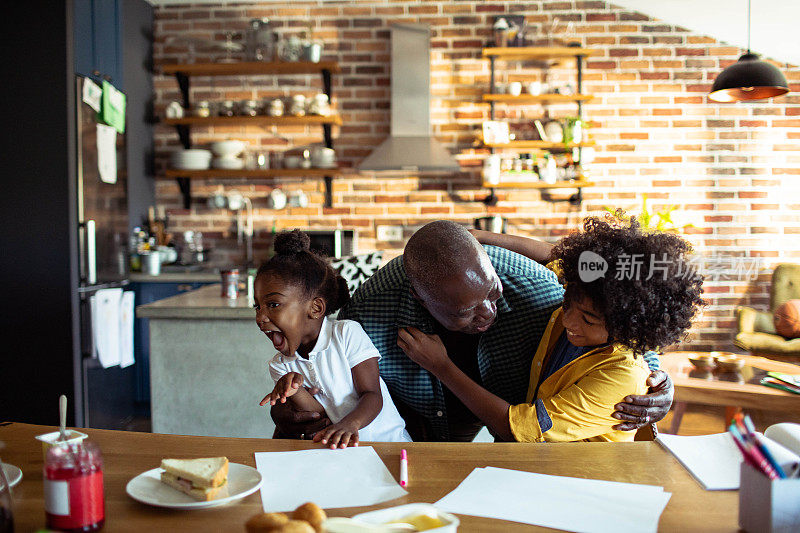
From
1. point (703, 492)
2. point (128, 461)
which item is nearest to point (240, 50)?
point (128, 461)

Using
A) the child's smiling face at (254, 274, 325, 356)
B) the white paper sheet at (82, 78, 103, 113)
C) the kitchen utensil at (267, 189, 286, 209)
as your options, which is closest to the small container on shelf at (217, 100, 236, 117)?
the kitchen utensil at (267, 189, 286, 209)

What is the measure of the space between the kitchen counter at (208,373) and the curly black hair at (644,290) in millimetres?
1835

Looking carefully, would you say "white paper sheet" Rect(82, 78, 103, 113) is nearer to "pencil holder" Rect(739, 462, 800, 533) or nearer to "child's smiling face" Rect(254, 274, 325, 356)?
"child's smiling face" Rect(254, 274, 325, 356)

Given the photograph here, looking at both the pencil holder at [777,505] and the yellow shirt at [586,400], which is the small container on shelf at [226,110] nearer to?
the yellow shirt at [586,400]

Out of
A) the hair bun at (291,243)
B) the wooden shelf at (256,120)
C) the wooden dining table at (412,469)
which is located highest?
the wooden shelf at (256,120)

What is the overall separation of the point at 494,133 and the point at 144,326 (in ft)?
8.69

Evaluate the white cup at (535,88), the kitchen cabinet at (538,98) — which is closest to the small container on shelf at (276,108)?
the kitchen cabinet at (538,98)

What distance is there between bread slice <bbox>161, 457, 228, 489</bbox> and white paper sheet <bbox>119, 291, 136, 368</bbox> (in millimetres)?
3098

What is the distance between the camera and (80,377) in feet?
11.5

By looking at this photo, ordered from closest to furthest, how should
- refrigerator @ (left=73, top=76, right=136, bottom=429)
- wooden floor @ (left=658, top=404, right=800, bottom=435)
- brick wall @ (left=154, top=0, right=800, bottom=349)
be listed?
wooden floor @ (left=658, top=404, right=800, bottom=435) → refrigerator @ (left=73, top=76, right=136, bottom=429) → brick wall @ (left=154, top=0, right=800, bottom=349)

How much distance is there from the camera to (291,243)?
5.33 feet

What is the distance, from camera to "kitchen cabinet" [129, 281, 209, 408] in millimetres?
4121

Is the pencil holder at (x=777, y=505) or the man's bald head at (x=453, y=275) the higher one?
the man's bald head at (x=453, y=275)

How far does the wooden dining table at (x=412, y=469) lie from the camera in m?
0.92
